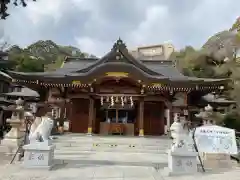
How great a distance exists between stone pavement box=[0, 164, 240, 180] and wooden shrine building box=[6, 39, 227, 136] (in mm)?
6904

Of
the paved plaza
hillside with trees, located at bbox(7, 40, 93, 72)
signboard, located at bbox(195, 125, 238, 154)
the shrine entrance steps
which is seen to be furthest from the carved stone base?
hillside with trees, located at bbox(7, 40, 93, 72)

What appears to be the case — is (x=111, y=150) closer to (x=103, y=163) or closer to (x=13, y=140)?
(x=103, y=163)

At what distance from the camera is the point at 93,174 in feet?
22.1

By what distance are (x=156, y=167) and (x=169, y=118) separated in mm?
7595

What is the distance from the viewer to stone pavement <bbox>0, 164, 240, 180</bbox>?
630 cm

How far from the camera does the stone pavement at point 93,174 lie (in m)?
6.30

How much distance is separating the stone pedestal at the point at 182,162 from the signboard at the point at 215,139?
1443 millimetres

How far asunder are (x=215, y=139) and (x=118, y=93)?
26.1ft

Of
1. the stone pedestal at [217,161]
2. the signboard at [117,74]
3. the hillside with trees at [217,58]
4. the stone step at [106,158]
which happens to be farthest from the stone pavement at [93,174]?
the hillside with trees at [217,58]

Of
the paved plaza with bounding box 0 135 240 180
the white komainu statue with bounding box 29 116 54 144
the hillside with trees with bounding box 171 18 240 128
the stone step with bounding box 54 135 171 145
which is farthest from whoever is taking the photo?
the hillside with trees with bounding box 171 18 240 128

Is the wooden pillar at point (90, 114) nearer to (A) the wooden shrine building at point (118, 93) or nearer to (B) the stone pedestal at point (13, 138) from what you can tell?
(A) the wooden shrine building at point (118, 93)

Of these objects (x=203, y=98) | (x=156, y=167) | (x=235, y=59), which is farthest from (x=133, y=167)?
(x=235, y=59)

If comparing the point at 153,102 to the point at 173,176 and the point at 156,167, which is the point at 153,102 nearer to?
the point at 156,167

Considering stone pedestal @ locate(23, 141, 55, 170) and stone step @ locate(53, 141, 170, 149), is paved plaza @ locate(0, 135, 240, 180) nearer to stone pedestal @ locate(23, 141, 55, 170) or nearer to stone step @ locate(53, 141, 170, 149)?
stone step @ locate(53, 141, 170, 149)
